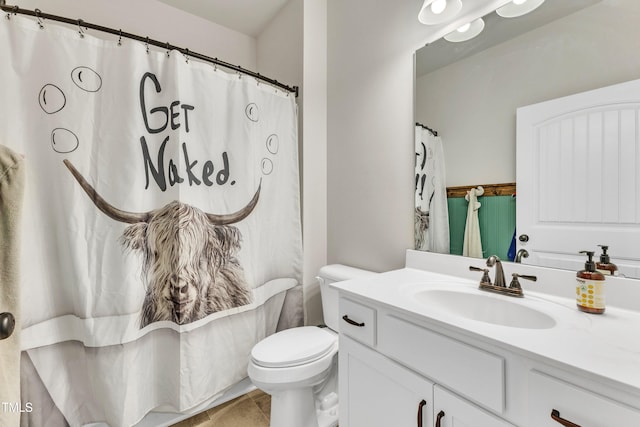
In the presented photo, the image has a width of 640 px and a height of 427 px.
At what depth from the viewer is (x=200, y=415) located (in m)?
1.54

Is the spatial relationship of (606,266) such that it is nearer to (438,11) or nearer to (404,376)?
(404,376)

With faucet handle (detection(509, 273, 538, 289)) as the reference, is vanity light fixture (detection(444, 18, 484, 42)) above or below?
above

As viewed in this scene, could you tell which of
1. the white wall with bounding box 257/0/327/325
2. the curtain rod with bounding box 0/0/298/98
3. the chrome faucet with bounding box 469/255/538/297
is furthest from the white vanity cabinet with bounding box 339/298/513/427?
the curtain rod with bounding box 0/0/298/98

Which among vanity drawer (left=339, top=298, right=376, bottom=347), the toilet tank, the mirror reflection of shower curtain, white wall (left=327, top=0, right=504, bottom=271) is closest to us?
vanity drawer (left=339, top=298, right=376, bottom=347)

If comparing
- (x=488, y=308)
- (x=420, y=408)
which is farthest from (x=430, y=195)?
(x=420, y=408)

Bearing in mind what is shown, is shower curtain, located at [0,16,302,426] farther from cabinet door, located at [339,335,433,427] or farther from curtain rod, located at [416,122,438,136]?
curtain rod, located at [416,122,438,136]

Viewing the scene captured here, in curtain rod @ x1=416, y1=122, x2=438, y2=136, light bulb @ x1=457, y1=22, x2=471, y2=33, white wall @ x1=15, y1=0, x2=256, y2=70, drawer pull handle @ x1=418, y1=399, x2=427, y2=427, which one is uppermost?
white wall @ x1=15, y1=0, x2=256, y2=70

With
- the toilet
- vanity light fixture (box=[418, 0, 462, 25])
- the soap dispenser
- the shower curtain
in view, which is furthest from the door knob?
vanity light fixture (box=[418, 0, 462, 25])

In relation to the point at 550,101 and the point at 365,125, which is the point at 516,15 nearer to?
the point at 550,101

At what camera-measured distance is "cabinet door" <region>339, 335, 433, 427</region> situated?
0.80 m

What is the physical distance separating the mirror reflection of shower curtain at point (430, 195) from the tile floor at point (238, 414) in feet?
4.23

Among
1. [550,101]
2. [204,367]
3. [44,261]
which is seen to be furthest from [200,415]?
[550,101]

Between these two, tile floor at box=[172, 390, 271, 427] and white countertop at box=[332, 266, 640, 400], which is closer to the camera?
white countertop at box=[332, 266, 640, 400]

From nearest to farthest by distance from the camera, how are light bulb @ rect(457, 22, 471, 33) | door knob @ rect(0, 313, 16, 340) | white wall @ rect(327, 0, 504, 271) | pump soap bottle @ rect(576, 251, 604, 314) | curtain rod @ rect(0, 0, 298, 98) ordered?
door knob @ rect(0, 313, 16, 340)
pump soap bottle @ rect(576, 251, 604, 314)
curtain rod @ rect(0, 0, 298, 98)
light bulb @ rect(457, 22, 471, 33)
white wall @ rect(327, 0, 504, 271)
